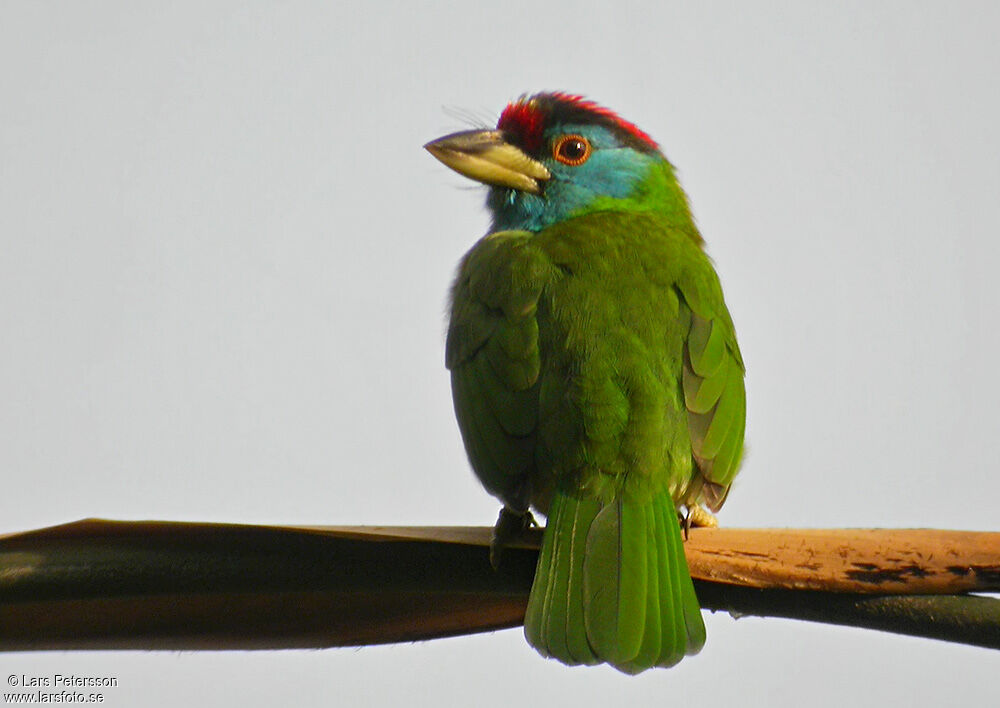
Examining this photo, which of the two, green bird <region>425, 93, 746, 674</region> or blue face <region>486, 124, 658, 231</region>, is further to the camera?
blue face <region>486, 124, 658, 231</region>

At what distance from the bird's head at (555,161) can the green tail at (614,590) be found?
1.56 meters

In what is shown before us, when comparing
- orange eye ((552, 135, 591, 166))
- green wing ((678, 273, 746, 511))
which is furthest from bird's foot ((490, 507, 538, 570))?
orange eye ((552, 135, 591, 166))

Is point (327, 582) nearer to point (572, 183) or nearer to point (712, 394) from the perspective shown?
point (712, 394)

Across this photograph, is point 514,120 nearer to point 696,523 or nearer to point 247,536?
point 696,523

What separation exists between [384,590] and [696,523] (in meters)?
1.32

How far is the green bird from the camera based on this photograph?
251 cm

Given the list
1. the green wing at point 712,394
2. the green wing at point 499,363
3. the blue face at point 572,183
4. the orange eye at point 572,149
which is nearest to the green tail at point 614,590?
the green wing at point 499,363

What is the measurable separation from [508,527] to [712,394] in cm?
69

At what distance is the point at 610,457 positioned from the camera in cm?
283

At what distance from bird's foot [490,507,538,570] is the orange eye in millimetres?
1564

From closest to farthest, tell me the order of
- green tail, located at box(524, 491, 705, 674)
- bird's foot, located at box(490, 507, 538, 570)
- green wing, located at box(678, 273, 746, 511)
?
green tail, located at box(524, 491, 705, 674) → bird's foot, located at box(490, 507, 538, 570) → green wing, located at box(678, 273, 746, 511)

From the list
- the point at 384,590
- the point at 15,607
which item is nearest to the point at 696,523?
the point at 384,590

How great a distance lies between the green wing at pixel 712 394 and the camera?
3.04m

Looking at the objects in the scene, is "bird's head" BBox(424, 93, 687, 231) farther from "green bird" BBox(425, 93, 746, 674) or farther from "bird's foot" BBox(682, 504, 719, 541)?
"bird's foot" BBox(682, 504, 719, 541)
